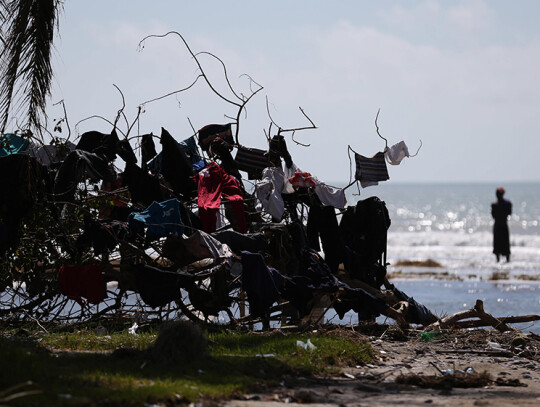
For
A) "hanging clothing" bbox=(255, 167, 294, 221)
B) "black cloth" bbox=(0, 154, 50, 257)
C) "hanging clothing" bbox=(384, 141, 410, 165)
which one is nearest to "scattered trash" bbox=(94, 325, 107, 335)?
"black cloth" bbox=(0, 154, 50, 257)

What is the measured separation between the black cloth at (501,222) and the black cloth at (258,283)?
13939mm

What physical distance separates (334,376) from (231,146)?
5.13 m

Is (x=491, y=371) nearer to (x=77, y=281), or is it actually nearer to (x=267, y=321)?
Answer: (x=267, y=321)

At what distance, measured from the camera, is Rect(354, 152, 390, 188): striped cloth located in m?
11.7

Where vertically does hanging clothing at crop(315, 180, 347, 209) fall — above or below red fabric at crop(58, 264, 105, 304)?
above

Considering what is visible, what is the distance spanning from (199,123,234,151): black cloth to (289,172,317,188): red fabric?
4.23ft

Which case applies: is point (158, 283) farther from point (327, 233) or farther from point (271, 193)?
point (327, 233)

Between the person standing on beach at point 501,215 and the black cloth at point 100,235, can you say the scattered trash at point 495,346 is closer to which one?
the black cloth at point 100,235

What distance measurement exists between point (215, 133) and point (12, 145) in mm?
2841

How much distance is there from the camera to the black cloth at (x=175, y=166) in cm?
1054

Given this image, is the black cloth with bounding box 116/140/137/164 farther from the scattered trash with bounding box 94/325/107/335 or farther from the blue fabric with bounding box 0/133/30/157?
the scattered trash with bounding box 94/325/107/335

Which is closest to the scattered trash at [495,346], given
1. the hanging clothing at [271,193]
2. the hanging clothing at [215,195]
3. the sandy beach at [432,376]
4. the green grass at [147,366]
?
the sandy beach at [432,376]

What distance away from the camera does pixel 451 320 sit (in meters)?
9.95

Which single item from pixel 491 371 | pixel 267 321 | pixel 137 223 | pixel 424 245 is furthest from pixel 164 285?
pixel 424 245
